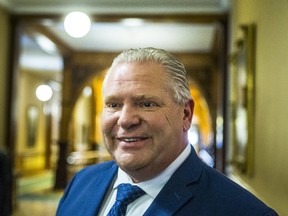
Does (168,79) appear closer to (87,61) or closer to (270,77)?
(270,77)

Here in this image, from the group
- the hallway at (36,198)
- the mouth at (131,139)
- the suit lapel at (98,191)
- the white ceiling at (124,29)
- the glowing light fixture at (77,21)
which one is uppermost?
the white ceiling at (124,29)

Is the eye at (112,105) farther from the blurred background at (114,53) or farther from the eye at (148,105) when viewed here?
the blurred background at (114,53)

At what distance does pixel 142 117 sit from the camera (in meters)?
1.31

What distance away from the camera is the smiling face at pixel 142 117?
4.32 ft

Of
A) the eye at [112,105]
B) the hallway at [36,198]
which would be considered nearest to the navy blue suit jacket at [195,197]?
the eye at [112,105]

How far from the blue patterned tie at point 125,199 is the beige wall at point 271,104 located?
2.81ft

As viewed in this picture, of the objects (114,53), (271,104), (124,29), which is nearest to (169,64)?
(271,104)

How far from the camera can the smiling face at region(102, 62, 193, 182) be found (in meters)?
1.32

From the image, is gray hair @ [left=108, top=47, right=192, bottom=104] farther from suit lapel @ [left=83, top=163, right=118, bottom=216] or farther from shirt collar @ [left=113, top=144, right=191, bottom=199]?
suit lapel @ [left=83, top=163, right=118, bottom=216]

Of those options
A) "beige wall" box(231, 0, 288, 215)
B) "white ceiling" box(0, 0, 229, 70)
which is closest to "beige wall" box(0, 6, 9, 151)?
"white ceiling" box(0, 0, 229, 70)

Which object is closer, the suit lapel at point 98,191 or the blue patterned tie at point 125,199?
the blue patterned tie at point 125,199

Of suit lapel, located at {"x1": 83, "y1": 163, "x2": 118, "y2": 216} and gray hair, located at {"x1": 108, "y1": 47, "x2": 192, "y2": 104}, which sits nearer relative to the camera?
gray hair, located at {"x1": 108, "y1": 47, "x2": 192, "y2": 104}

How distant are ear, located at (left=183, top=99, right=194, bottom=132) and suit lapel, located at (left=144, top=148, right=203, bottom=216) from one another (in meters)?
0.10

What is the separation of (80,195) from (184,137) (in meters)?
0.45
